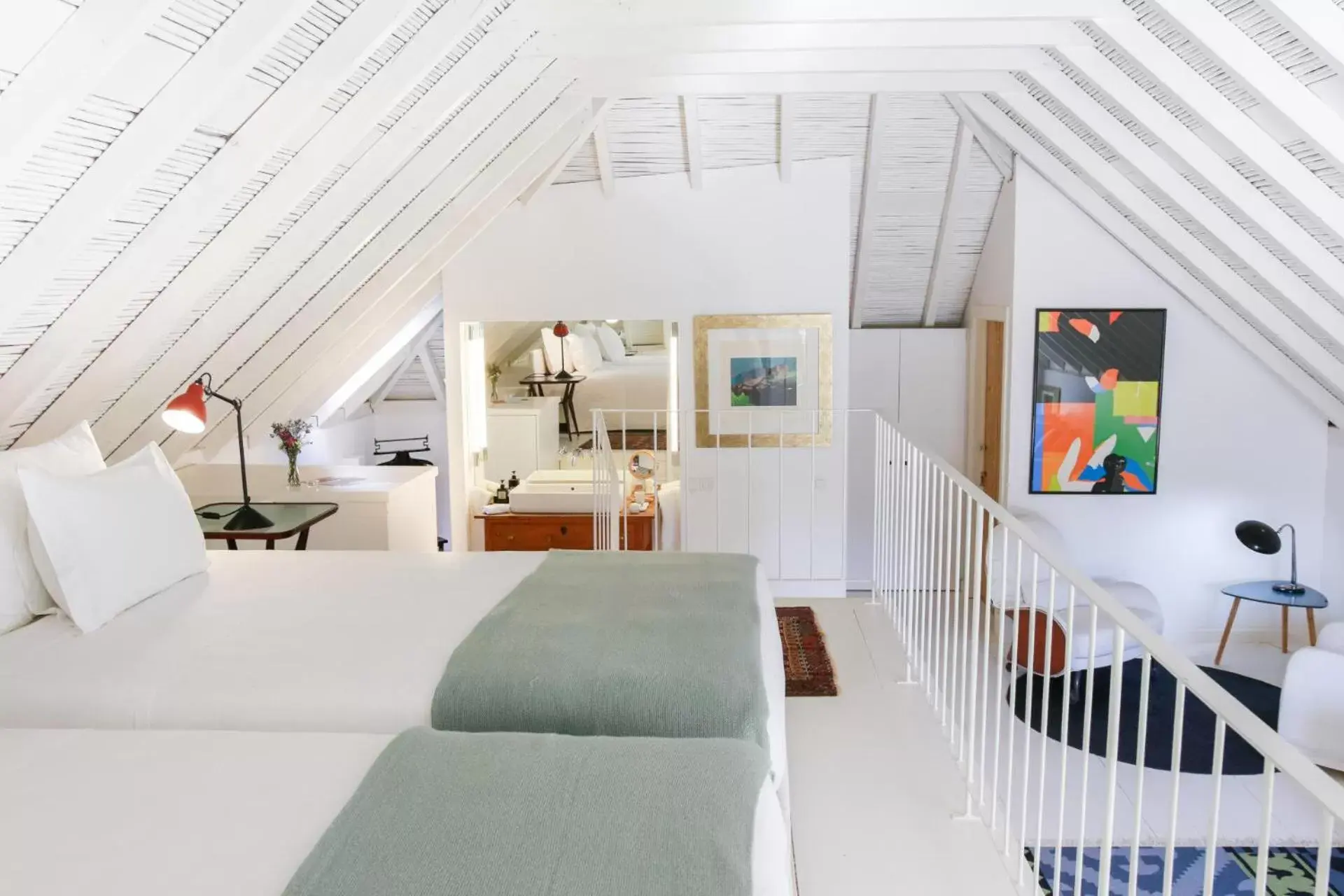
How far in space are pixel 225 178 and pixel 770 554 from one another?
135 inches

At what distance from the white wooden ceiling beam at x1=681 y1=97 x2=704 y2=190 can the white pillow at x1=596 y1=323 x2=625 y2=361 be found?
868 millimetres

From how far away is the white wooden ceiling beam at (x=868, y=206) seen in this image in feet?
16.5

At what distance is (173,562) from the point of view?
2.88 metres

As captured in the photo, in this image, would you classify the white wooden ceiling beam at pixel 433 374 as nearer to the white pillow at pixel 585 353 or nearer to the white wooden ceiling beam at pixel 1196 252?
the white pillow at pixel 585 353

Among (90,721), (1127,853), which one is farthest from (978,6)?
(90,721)

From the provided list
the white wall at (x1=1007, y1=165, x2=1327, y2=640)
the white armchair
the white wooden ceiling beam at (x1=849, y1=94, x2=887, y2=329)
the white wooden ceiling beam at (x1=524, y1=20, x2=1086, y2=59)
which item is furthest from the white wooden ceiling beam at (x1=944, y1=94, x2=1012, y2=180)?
the white armchair

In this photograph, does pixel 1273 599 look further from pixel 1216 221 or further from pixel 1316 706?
pixel 1216 221

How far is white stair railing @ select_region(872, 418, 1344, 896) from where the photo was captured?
4.58ft

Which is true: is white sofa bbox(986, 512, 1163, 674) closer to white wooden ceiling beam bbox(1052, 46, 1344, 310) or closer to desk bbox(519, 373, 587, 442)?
white wooden ceiling beam bbox(1052, 46, 1344, 310)

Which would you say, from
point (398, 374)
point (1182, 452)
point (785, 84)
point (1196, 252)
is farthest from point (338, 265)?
point (1182, 452)

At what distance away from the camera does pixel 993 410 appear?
235 inches

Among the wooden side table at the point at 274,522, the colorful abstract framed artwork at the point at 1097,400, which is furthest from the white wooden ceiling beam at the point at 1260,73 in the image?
the wooden side table at the point at 274,522

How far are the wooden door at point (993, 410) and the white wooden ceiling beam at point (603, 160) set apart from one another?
89.4 inches

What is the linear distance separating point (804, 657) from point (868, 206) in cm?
283
